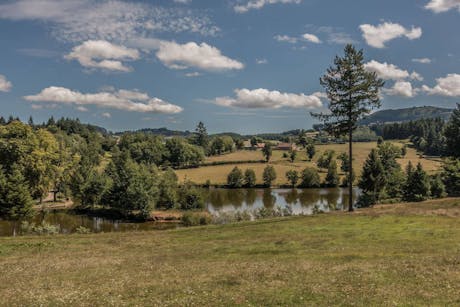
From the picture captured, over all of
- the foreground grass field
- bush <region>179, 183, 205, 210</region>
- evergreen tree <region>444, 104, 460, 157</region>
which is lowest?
bush <region>179, 183, 205, 210</region>

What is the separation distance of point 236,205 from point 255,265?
247ft

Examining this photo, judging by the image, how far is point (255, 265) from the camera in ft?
61.7

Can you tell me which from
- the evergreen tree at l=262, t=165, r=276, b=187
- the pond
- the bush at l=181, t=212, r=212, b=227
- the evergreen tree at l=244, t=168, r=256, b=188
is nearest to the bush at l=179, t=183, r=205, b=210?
the pond

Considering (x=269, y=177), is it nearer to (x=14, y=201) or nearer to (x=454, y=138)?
(x=454, y=138)

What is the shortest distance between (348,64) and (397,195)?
4864 cm

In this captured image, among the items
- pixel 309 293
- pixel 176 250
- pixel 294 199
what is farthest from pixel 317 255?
pixel 294 199

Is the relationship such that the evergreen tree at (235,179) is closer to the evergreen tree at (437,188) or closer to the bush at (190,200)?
the bush at (190,200)

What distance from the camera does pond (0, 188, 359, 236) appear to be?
63250mm

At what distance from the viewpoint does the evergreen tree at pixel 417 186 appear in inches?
2773

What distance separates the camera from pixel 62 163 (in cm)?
9462

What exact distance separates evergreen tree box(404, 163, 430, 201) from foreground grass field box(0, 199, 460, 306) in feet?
139

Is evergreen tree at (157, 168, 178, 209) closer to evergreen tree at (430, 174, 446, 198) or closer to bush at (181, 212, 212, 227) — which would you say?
bush at (181, 212, 212, 227)

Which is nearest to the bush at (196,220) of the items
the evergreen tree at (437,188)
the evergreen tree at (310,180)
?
the evergreen tree at (437,188)

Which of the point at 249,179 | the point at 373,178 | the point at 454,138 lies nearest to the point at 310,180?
the point at 249,179
